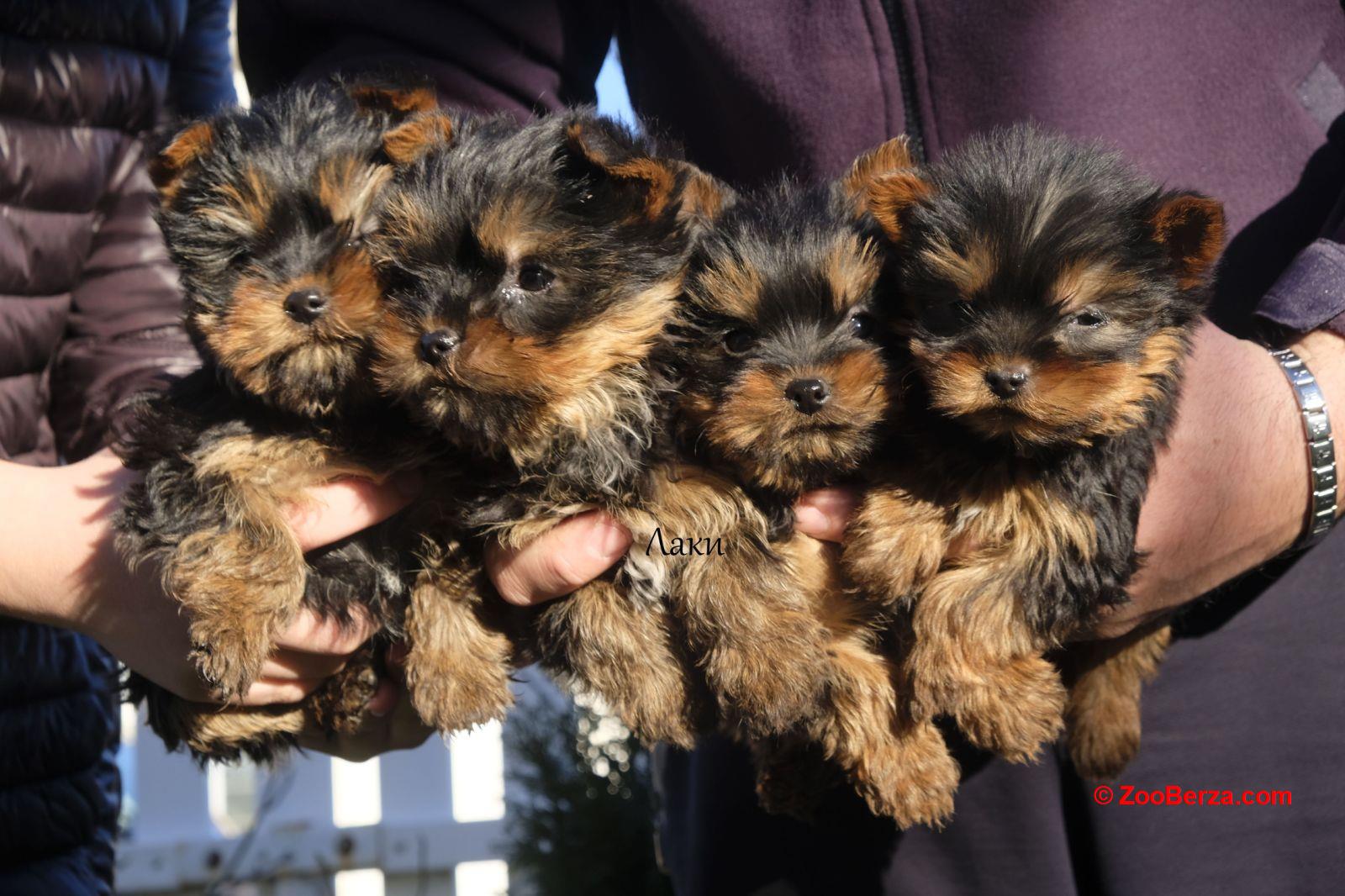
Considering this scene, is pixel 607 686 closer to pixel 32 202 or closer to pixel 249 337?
pixel 249 337

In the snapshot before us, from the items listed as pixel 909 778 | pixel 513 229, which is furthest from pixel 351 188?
pixel 909 778

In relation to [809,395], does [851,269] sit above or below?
above

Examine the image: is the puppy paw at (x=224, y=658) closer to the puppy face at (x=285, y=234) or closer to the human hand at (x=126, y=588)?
the human hand at (x=126, y=588)

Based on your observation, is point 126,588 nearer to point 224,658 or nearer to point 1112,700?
point 224,658

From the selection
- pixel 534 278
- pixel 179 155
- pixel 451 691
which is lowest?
pixel 451 691

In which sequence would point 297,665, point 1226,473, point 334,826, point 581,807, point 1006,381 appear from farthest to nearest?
point 334,826 → point 581,807 → point 297,665 → point 1226,473 → point 1006,381
